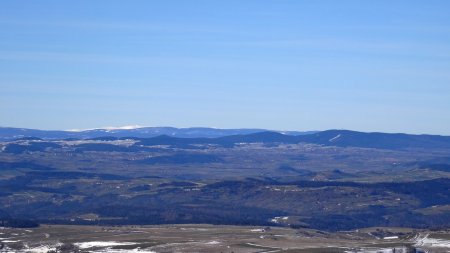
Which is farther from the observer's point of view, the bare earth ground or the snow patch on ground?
the snow patch on ground

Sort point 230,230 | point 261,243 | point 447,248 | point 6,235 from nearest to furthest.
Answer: point 447,248, point 261,243, point 6,235, point 230,230

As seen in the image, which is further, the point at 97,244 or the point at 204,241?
the point at 204,241

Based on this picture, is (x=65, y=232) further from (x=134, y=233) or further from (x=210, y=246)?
(x=210, y=246)

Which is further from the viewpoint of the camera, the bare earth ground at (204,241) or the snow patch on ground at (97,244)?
the snow patch on ground at (97,244)

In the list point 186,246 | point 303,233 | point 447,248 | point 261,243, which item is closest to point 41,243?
point 186,246

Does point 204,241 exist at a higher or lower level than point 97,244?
higher

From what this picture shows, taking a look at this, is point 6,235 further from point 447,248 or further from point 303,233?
point 447,248

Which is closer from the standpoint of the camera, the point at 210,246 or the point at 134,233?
the point at 210,246

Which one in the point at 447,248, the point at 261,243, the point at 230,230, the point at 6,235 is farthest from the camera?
the point at 230,230
